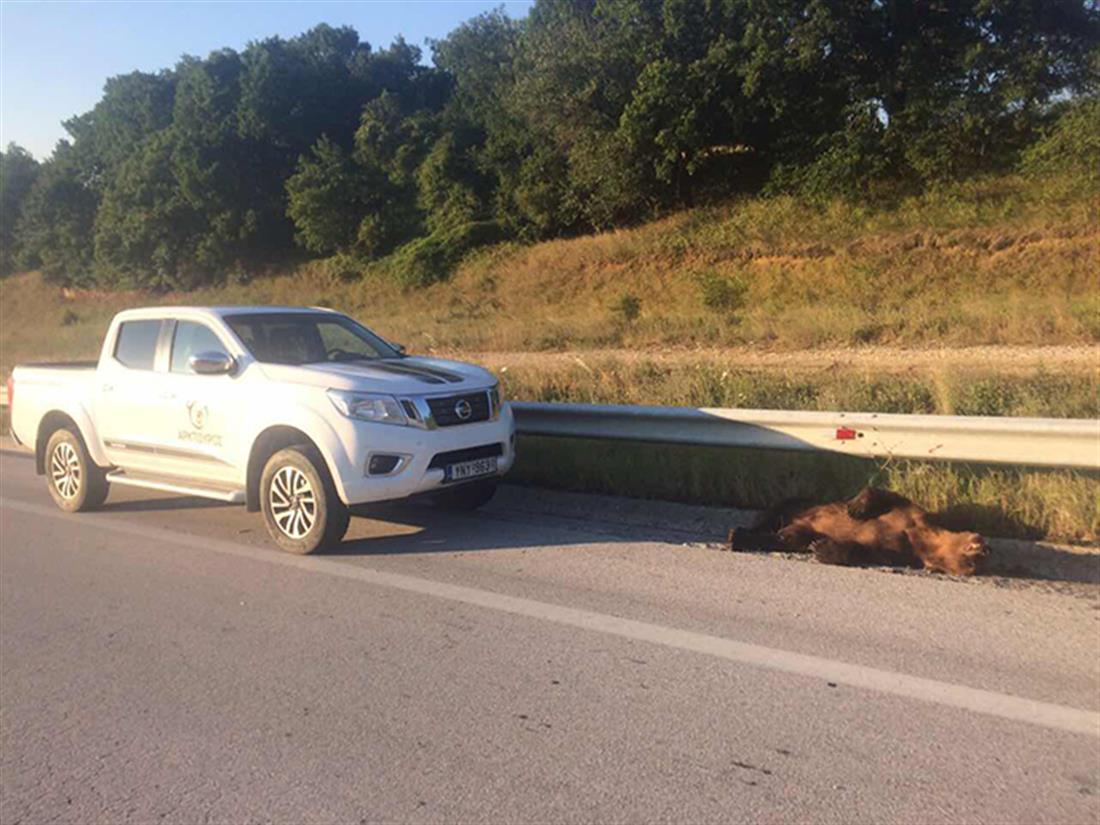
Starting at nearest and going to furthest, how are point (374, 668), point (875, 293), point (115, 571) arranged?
point (374, 668), point (115, 571), point (875, 293)

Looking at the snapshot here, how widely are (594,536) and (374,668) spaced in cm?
254

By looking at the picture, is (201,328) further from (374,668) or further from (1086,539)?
(1086,539)

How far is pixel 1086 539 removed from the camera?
229 inches

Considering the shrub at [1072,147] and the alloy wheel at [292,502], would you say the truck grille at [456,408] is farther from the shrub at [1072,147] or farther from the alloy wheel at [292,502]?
the shrub at [1072,147]

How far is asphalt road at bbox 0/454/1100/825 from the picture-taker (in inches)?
135

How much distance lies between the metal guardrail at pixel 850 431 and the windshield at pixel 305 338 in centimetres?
160

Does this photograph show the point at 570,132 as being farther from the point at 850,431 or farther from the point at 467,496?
the point at 850,431

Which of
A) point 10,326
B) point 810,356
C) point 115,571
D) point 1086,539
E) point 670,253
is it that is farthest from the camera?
point 10,326

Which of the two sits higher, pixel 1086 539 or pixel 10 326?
pixel 10 326

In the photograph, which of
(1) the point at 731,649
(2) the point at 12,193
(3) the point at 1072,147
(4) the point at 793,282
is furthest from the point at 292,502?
(2) the point at 12,193

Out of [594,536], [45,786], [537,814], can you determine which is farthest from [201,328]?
[537,814]

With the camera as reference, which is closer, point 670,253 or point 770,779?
point 770,779

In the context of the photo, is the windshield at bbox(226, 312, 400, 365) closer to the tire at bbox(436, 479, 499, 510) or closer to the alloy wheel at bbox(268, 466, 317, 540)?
the alloy wheel at bbox(268, 466, 317, 540)

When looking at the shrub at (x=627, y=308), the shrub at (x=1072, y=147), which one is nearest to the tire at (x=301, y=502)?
the shrub at (x=627, y=308)
